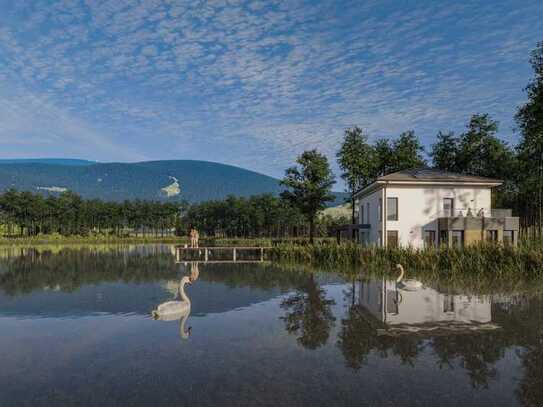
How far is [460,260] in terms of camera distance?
21359 millimetres

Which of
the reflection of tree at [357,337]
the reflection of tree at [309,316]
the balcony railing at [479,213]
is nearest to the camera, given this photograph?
the reflection of tree at [357,337]

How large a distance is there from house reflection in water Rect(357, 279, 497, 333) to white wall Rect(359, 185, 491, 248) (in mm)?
17646

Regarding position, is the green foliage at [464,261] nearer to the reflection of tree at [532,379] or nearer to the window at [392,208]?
the window at [392,208]

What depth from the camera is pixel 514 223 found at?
104 feet

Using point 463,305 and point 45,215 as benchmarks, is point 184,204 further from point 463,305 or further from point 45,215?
point 463,305

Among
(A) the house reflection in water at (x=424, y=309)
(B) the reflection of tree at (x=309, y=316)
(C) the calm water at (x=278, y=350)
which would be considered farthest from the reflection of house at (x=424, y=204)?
(B) the reflection of tree at (x=309, y=316)

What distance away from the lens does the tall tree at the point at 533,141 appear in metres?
32.4

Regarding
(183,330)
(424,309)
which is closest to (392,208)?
(424,309)

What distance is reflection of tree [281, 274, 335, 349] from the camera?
950 centimetres

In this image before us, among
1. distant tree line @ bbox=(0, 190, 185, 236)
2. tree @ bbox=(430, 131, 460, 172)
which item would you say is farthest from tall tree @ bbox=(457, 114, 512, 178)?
distant tree line @ bbox=(0, 190, 185, 236)

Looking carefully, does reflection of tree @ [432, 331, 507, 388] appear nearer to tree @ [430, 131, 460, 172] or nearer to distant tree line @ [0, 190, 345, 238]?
tree @ [430, 131, 460, 172]

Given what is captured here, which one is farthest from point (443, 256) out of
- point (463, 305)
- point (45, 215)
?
point (45, 215)

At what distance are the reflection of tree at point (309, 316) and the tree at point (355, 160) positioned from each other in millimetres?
35450

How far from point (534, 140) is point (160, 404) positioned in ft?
150
